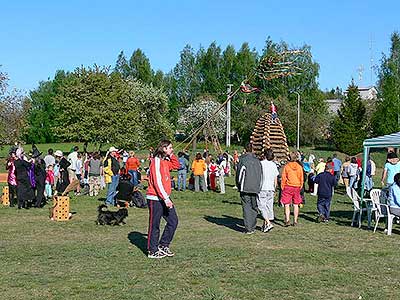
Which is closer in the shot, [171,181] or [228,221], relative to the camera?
[228,221]

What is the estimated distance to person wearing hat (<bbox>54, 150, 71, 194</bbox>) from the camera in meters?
19.6

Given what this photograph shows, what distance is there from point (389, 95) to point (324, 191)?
49269 mm

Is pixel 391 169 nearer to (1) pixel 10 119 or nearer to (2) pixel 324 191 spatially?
(2) pixel 324 191

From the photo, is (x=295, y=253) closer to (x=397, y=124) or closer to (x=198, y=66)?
(x=397, y=124)

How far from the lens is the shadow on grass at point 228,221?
13.2 meters

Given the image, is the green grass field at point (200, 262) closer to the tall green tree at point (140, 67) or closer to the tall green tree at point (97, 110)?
the tall green tree at point (97, 110)

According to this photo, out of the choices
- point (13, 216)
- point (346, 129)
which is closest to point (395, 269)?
point (13, 216)

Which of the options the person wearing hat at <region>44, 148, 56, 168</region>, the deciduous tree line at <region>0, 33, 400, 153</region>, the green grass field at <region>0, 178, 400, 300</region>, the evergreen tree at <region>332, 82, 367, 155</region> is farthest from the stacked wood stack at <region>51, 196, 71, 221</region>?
the evergreen tree at <region>332, 82, 367, 155</region>

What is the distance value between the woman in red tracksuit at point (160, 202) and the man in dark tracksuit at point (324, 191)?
563 cm

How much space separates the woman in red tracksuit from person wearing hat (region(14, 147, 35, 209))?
7749 mm

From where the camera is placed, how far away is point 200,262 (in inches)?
357

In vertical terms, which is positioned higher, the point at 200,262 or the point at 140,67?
the point at 140,67

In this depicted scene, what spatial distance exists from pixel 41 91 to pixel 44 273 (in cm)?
8885

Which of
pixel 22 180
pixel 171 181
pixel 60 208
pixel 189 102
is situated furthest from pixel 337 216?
pixel 189 102
